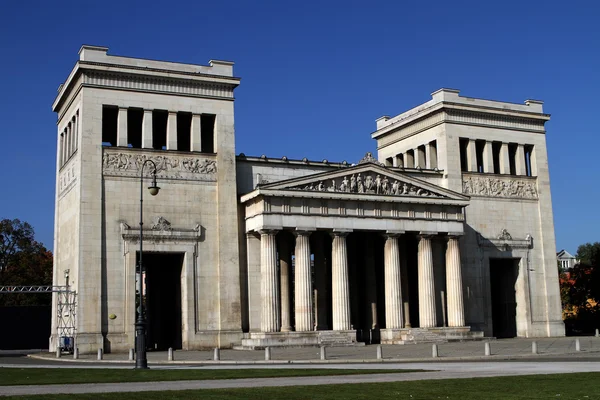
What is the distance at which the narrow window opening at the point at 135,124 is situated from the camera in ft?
219

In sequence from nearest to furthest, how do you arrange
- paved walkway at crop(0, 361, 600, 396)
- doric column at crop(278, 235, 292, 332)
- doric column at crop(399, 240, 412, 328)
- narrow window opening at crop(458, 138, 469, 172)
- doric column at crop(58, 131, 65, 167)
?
paved walkway at crop(0, 361, 600, 396), doric column at crop(278, 235, 292, 332), doric column at crop(58, 131, 65, 167), doric column at crop(399, 240, 412, 328), narrow window opening at crop(458, 138, 469, 172)

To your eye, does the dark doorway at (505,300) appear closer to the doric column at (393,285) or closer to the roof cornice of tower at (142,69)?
the doric column at (393,285)

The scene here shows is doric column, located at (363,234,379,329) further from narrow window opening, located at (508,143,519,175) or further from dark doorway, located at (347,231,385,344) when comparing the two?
narrow window opening, located at (508,143,519,175)

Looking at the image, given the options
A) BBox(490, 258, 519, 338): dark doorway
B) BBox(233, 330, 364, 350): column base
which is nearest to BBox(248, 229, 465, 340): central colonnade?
BBox(233, 330, 364, 350): column base

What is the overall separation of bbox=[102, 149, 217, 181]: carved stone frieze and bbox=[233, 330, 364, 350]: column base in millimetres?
13946

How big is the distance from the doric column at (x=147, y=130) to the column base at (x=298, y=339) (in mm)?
17432

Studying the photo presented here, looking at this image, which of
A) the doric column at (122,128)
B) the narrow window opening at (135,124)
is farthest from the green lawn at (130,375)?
the narrow window opening at (135,124)

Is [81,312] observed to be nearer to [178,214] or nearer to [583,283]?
[178,214]

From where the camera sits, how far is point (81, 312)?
2377 inches

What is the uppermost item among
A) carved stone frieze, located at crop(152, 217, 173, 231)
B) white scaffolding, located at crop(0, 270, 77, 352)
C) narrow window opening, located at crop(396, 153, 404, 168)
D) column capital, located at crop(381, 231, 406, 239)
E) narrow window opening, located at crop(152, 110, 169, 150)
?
narrow window opening, located at crop(152, 110, 169, 150)

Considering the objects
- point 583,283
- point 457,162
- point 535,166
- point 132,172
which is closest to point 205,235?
point 132,172

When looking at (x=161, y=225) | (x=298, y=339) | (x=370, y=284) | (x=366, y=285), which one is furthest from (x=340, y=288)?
(x=161, y=225)

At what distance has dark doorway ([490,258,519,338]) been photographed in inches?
3164

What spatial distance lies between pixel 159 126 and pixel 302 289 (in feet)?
67.3
